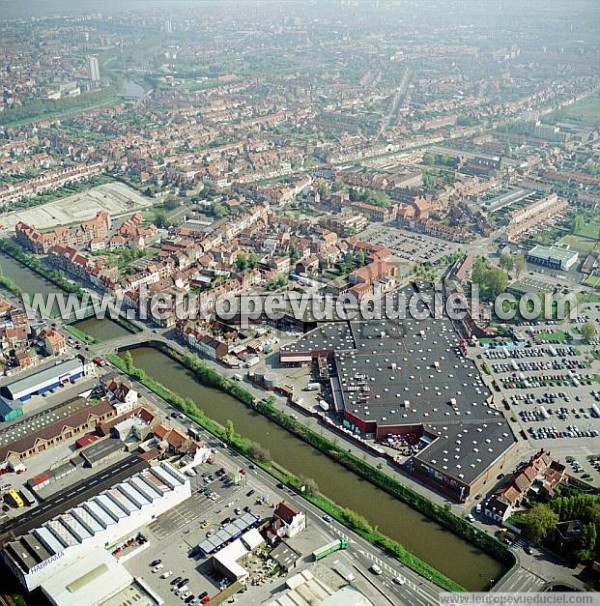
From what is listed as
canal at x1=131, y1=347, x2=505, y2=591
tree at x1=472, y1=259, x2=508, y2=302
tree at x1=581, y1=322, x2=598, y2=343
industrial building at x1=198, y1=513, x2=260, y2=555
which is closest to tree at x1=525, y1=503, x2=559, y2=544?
canal at x1=131, y1=347, x2=505, y2=591

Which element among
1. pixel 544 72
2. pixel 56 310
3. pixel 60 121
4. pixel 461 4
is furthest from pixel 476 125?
pixel 461 4

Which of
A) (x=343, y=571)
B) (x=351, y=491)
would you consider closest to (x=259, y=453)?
(x=351, y=491)

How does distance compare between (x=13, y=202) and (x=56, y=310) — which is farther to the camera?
(x=13, y=202)

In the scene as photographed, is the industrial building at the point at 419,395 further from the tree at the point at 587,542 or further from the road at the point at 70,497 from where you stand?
the road at the point at 70,497

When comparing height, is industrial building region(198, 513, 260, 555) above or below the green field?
below

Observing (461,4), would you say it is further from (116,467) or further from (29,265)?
(116,467)

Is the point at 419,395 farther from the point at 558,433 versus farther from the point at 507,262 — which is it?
the point at 507,262

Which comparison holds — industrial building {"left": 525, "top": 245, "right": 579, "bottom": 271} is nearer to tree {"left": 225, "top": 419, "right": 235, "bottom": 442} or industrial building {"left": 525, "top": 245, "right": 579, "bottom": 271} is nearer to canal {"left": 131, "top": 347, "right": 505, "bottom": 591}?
canal {"left": 131, "top": 347, "right": 505, "bottom": 591}
